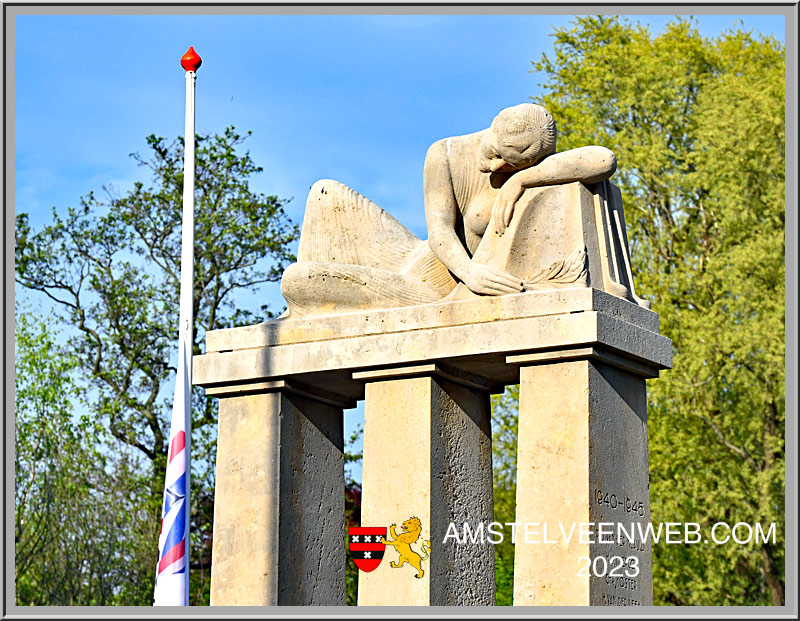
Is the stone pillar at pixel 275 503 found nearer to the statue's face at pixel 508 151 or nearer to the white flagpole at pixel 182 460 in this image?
the white flagpole at pixel 182 460

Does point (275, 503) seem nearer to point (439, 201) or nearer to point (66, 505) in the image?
point (439, 201)

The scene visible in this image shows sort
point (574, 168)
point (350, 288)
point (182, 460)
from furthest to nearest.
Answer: point (182, 460), point (350, 288), point (574, 168)

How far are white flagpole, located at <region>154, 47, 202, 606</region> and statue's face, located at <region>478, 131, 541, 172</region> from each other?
285 centimetres

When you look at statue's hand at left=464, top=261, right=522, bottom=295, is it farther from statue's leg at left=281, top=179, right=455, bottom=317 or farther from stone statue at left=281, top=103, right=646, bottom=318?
statue's leg at left=281, top=179, right=455, bottom=317

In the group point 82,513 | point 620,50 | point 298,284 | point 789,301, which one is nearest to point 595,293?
point 298,284

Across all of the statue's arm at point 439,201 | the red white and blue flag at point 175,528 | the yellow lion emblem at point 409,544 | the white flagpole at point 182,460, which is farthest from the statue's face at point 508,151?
the red white and blue flag at point 175,528

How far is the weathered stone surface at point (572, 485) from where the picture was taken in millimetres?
8688

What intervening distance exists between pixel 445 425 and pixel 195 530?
39.7 feet

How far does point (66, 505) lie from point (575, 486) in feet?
43.3

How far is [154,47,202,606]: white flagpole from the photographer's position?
1066 centimetres

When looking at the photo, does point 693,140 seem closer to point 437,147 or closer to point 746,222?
point 746,222

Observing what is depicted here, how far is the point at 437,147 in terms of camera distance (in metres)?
10.1

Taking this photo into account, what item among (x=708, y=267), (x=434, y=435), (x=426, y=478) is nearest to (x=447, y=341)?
(x=434, y=435)

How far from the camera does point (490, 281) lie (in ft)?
30.7
